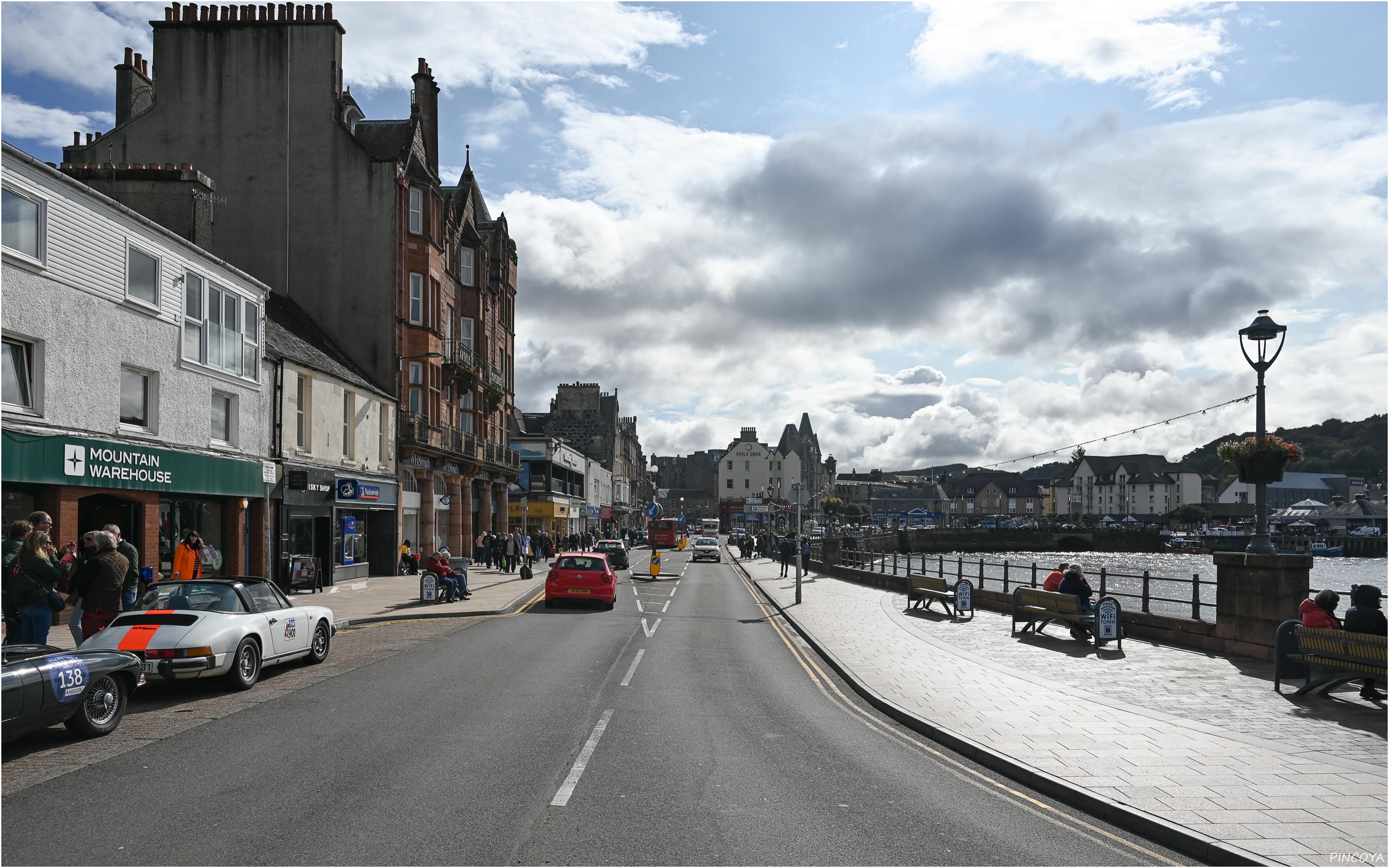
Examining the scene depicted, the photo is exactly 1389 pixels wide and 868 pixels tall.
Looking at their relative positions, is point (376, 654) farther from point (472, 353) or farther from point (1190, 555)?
point (1190, 555)

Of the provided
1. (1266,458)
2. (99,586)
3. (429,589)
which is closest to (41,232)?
(99,586)

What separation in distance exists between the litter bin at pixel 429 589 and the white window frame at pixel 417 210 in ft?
57.1

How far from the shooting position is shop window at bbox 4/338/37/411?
16.6 meters

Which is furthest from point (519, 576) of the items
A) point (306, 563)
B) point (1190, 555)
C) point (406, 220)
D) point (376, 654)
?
point (1190, 555)

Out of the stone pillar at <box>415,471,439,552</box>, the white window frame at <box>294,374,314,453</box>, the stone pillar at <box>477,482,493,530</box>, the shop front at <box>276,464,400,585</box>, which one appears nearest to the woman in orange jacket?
the shop front at <box>276,464,400,585</box>

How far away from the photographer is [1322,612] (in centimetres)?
1208

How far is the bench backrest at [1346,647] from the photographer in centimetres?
1091

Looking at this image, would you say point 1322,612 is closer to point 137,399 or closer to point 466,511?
point 137,399

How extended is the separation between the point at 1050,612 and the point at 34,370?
1942 centimetres

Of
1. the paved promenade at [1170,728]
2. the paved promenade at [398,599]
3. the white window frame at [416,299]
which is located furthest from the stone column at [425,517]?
the paved promenade at [1170,728]

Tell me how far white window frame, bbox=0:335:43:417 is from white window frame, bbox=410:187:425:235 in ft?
68.4

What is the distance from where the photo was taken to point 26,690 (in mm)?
8016

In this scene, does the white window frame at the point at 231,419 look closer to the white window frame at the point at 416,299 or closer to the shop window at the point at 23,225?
the shop window at the point at 23,225

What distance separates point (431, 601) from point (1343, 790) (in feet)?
68.9
